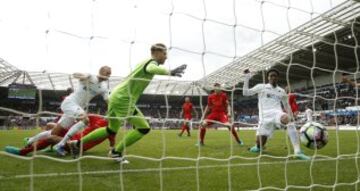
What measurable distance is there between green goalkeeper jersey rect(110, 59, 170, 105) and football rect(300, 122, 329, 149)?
A: 2.47 meters

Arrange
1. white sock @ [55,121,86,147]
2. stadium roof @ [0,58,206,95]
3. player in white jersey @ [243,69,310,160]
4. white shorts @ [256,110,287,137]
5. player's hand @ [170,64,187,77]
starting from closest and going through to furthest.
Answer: stadium roof @ [0,58,206,95] → player's hand @ [170,64,187,77] → white sock @ [55,121,86,147] → player in white jersey @ [243,69,310,160] → white shorts @ [256,110,287,137]

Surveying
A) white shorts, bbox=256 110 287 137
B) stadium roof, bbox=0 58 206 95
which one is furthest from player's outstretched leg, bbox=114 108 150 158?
white shorts, bbox=256 110 287 137

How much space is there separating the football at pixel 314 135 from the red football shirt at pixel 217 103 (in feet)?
12.9

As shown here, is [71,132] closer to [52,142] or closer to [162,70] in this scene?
[52,142]

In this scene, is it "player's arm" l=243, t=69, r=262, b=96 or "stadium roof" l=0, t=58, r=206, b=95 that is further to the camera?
"player's arm" l=243, t=69, r=262, b=96

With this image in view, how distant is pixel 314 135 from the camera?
5367 millimetres

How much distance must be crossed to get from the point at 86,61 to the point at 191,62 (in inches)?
43.0

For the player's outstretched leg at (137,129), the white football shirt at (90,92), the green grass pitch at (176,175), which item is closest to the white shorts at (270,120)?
the green grass pitch at (176,175)

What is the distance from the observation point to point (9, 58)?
2.71 metres

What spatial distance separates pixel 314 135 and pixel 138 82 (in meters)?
2.63

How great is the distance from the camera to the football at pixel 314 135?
17.6 ft

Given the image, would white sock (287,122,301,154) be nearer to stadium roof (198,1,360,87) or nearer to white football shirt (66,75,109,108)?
stadium roof (198,1,360,87)

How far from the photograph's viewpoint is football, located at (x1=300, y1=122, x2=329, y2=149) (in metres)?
5.36

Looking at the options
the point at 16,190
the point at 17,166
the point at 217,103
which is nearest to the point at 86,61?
the point at 16,190
